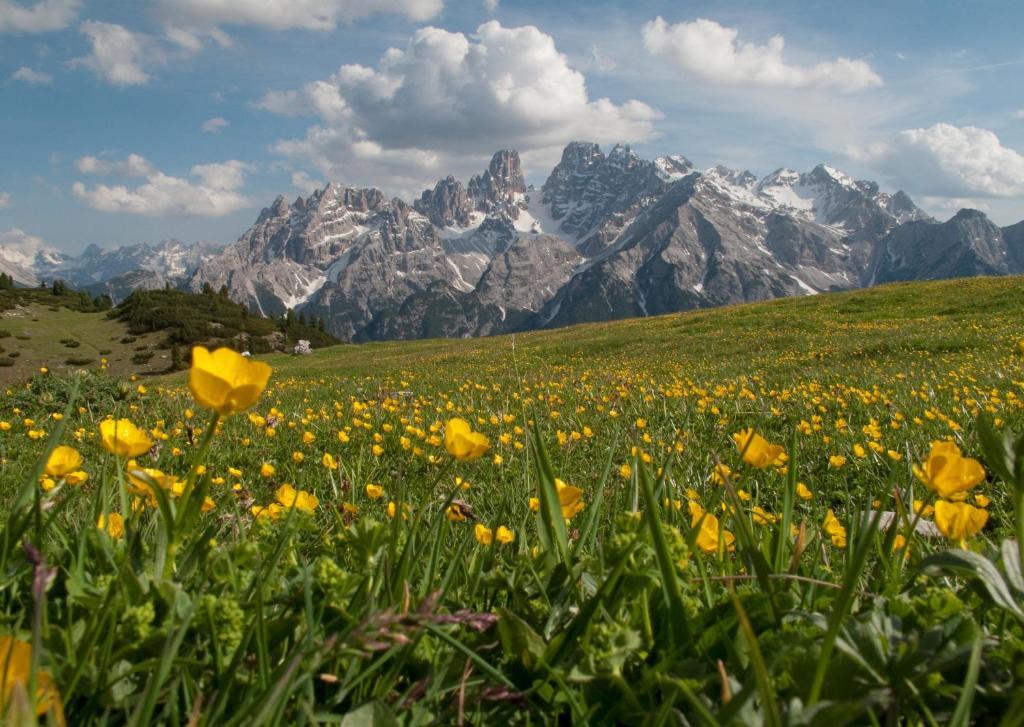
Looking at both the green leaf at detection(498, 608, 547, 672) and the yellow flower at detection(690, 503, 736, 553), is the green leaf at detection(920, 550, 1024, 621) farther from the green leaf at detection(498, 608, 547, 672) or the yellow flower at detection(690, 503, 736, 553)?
the green leaf at detection(498, 608, 547, 672)

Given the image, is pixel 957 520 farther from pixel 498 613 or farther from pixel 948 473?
pixel 498 613

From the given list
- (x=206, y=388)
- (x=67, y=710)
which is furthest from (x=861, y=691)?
(x=67, y=710)

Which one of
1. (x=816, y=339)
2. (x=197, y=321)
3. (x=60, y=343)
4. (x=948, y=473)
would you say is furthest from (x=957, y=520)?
(x=197, y=321)

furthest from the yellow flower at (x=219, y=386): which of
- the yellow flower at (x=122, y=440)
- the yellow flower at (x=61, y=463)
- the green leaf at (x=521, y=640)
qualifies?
the yellow flower at (x=61, y=463)

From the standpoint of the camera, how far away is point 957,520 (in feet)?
5.52

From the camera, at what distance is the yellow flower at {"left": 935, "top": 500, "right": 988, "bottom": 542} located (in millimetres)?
1668

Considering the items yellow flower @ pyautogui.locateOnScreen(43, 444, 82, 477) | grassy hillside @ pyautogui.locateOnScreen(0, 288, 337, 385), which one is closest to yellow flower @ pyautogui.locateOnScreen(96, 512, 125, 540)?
yellow flower @ pyautogui.locateOnScreen(43, 444, 82, 477)

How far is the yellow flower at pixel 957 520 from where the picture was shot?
167 cm

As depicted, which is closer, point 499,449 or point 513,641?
point 513,641

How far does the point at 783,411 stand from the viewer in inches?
285

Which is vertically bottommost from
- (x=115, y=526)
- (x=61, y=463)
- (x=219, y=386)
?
(x=115, y=526)

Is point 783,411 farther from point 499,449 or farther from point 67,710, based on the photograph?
point 67,710

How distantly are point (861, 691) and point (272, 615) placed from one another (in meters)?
1.16

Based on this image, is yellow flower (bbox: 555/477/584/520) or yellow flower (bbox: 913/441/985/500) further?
yellow flower (bbox: 555/477/584/520)
